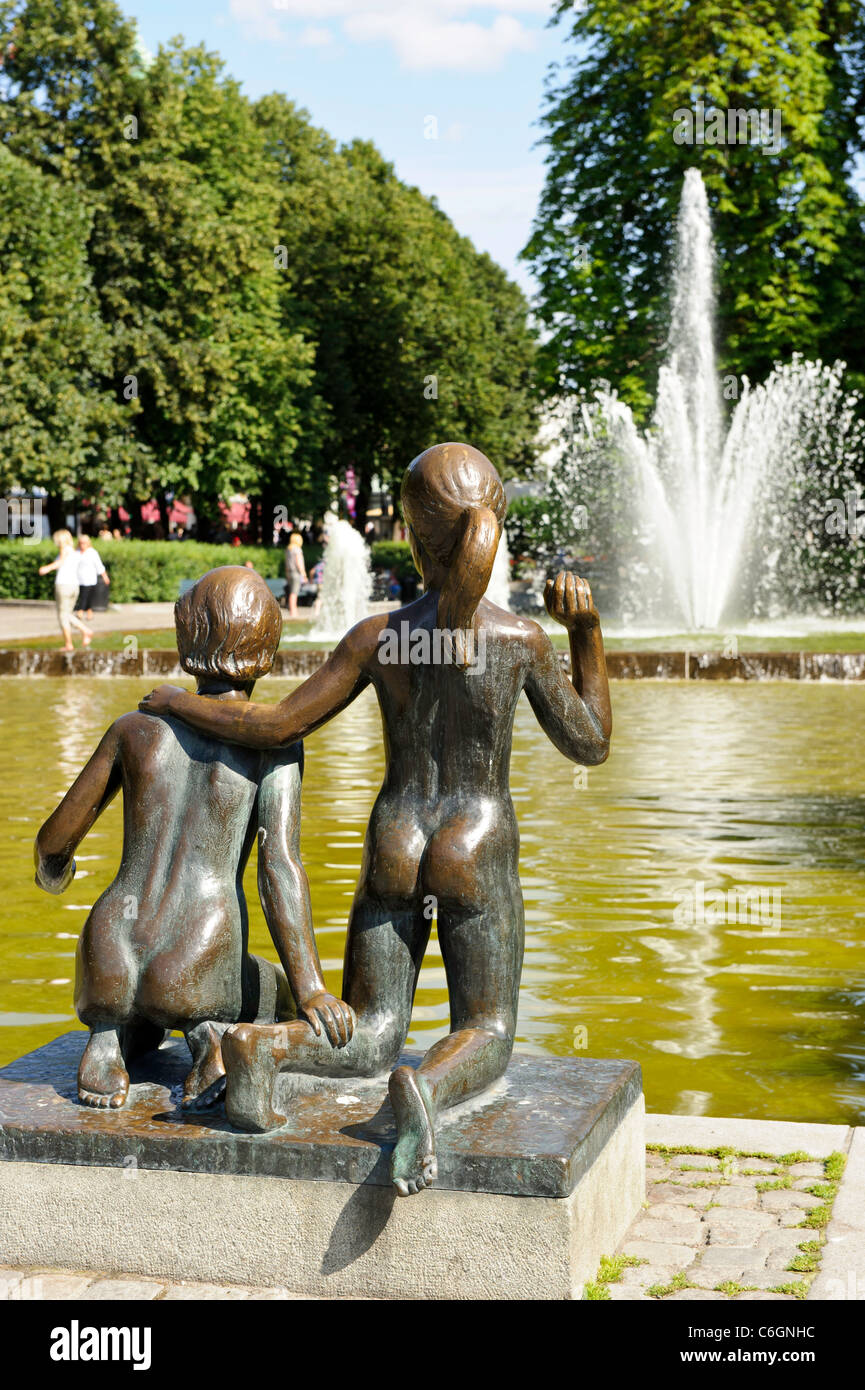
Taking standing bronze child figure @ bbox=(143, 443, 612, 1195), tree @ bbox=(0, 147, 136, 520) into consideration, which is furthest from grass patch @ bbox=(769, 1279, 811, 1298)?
tree @ bbox=(0, 147, 136, 520)

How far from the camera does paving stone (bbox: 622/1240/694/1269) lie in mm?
3908

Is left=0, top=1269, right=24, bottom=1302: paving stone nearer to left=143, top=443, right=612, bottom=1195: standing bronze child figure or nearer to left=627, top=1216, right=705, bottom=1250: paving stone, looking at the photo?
left=143, top=443, right=612, bottom=1195: standing bronze child figure

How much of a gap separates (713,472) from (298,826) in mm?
28914

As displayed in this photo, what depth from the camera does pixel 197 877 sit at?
13.1ft

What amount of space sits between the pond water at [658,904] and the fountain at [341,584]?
15626 mm

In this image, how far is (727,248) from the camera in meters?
34.9

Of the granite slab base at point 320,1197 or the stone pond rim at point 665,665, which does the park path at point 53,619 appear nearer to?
the stone pond rim at point 665,665

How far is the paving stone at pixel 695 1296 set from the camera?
11.9ft

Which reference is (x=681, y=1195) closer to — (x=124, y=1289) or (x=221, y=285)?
(x=124, y=1289)

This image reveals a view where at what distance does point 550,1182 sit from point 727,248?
110 ft

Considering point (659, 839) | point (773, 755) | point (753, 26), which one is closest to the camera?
point (659, 839)

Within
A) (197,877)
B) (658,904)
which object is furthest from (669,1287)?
(658,904)
